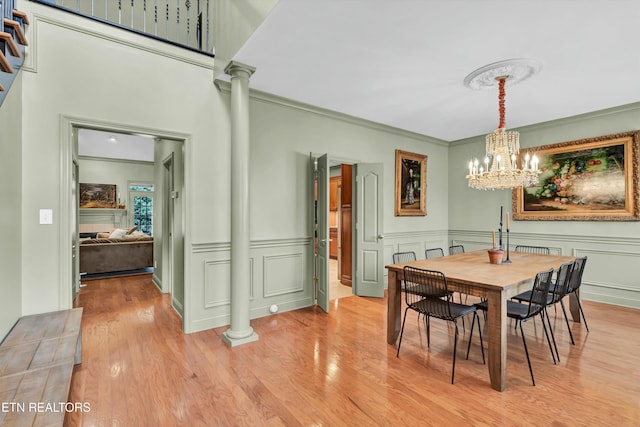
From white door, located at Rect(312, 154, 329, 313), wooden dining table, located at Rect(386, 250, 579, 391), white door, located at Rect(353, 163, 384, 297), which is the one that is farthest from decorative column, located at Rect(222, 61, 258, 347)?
white door, located at Rect(353, 163, 384, 297)

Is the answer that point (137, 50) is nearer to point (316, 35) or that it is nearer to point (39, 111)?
point (39, 111)

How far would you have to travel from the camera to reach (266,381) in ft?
7.92

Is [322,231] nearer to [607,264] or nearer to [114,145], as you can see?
[607,264]

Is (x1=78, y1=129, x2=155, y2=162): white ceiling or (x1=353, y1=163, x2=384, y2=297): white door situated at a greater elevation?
(x1=78, y1=129, x2=155, y2=162): white ceiling

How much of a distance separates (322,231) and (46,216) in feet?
9.20

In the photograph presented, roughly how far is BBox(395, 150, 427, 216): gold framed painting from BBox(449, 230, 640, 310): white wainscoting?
2.03 metres

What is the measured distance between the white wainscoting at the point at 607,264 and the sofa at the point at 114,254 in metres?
7.35

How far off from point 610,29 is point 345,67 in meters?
2.16

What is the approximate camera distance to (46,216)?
266 centimetres

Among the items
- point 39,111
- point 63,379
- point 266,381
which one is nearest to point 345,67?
point 39,111

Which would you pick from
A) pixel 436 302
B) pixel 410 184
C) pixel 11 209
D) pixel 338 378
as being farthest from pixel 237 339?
pixel 410 184

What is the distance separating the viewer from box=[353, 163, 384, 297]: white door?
488cm

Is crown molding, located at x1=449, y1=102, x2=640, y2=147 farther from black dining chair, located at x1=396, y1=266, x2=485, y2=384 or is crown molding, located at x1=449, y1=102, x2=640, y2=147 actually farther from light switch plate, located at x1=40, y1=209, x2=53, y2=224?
light switch plate, located at x1=40, y1=209, x2=53, y2=224

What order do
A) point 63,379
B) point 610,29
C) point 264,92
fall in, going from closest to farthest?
1. point 63,379
2. point 610,29
3. point 264,92
